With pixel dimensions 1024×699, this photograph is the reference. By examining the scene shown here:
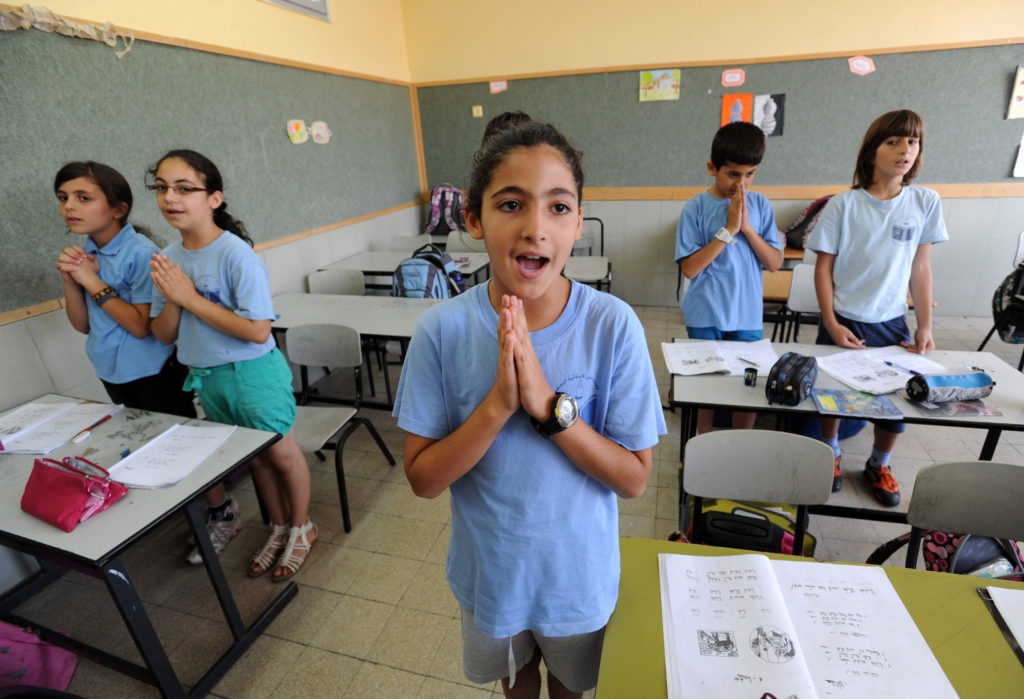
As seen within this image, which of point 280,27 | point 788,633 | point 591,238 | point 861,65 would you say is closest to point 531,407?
point 788,633

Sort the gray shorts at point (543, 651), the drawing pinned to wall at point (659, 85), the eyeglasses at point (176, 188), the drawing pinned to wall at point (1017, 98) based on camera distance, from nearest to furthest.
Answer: the gray shorts at point (543, 651) < the eyeglasses at point (176, 188) < the drawing pinned to wall at point (1017, 98) < the drawing pinned to wall at point (659, 85)

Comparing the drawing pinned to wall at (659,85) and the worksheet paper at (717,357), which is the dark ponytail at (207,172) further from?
the drawing pinned to wall at (659,85)

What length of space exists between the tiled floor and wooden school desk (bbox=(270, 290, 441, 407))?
73cm

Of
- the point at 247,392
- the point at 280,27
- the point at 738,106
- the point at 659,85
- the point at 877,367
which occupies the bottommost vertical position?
the point at 877,367

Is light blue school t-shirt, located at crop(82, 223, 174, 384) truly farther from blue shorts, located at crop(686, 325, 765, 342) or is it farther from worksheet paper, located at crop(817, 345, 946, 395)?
worksheet paper, located at crop(817, 345, 946, 395)

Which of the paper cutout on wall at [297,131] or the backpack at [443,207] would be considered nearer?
the paper cutout on wall at [297,131]

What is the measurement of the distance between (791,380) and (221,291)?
6.22ft

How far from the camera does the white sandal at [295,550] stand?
6.53 ft

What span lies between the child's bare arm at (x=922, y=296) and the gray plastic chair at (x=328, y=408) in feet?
7.55

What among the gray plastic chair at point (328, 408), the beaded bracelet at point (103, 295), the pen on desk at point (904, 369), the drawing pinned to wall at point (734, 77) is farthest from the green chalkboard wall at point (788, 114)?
the beaded bracelet at point (103, 295)

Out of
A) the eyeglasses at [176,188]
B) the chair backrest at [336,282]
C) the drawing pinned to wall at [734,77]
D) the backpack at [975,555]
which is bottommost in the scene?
the backpack at [975,555]

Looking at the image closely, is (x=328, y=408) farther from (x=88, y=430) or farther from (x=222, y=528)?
(x=88, y=430)

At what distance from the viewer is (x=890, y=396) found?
1734 millimetres

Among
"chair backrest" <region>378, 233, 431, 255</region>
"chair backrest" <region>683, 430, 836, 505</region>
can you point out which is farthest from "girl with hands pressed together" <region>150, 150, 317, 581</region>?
"chair backrest" <region>378, 233, 431, 255</region>
